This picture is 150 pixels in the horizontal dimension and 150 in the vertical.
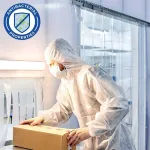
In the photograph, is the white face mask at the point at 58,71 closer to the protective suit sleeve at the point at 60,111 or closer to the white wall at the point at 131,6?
the protective suit sleeve at the point at 60,111

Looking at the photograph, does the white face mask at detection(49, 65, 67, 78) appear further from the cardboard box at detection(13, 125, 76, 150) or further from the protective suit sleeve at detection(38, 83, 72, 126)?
the cardboard box at detection(13, 125, 76, 150)

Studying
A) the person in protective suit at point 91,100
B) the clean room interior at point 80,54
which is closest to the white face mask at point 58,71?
the person in protective suit at point 91,100

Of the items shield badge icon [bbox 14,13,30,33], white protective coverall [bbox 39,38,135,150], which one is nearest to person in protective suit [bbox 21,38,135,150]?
white protective coverall [bbox 39,38,135,150]

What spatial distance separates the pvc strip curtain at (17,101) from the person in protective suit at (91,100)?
19 centimetres

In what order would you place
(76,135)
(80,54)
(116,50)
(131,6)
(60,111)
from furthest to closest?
(131,6), (116,50), (80,54), (60,111), (76,135)

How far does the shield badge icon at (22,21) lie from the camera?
1.81 meters

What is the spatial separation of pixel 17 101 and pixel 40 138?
0.45m

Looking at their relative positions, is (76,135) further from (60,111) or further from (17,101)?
(17,101)

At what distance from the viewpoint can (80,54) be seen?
2.18 m

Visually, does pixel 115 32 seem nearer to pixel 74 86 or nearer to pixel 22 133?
pixel 74 86

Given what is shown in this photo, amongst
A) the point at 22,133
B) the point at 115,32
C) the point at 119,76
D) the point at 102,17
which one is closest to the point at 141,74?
the point at 119,76

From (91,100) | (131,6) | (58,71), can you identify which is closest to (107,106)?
(91,100)

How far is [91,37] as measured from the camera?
228 centimetres

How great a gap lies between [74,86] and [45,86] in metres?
0.41
